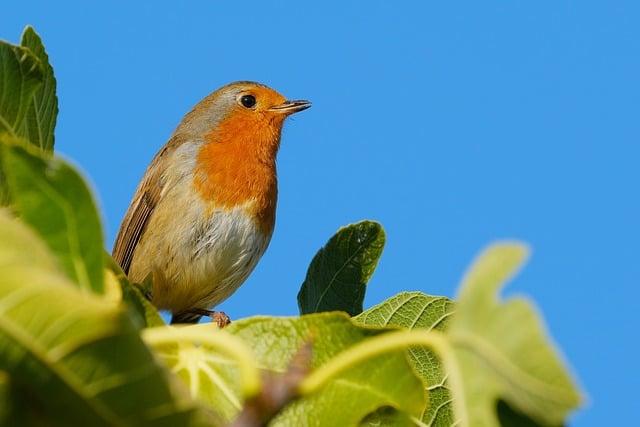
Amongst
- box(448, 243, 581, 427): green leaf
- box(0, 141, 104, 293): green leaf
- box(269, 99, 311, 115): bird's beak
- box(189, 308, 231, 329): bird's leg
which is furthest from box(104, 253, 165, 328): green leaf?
box(269, 99, 311, 115): bird's beak

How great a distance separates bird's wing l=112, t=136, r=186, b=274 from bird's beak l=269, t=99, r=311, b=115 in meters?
0.89

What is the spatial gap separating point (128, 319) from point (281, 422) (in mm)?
796

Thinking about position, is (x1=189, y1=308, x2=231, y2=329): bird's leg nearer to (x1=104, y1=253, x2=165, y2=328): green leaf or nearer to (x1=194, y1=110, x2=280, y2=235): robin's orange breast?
(x1=194, y1=110, x2=280, y2=235): robin's orange breast

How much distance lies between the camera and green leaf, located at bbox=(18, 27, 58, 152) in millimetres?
2010

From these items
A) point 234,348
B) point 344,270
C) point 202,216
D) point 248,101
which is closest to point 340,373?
point 234,348

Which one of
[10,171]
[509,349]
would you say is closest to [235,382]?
[10,171]

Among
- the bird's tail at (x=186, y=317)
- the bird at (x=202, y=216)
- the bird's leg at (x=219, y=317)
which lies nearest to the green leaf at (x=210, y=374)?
the bird's leg at (x=219, y=317)

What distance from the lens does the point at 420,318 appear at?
2.62 m

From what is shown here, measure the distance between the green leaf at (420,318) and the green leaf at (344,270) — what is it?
0.34 m

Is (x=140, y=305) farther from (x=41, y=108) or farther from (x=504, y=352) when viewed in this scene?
(x=504, y=352)

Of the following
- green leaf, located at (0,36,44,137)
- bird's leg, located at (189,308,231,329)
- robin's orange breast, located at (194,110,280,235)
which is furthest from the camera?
robin's orange breast, located at (194,110,280,235)

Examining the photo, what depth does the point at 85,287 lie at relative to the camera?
1.22 meters

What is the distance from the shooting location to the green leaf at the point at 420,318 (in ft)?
8.32

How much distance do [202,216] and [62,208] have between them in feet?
15.6
